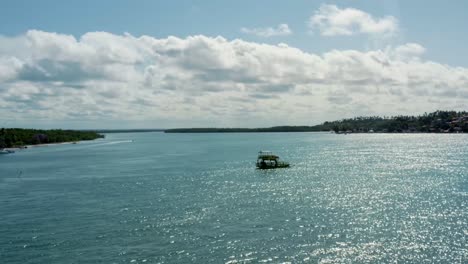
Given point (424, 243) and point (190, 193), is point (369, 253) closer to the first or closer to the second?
point (424, 243)

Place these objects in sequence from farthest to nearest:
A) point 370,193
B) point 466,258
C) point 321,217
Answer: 1. point 370,193
2. point 321,217
3. point 466,258

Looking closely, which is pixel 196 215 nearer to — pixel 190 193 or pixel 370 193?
pixel 190 193

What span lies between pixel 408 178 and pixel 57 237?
86.1 meters

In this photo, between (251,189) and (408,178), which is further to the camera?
(408,178)

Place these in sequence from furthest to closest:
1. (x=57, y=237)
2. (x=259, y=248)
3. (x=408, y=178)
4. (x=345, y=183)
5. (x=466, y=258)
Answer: (x=408, y=178) < (x=345, y=183) < (x=57, y=237) < (x=259, y=248) < (x=466, y=258)

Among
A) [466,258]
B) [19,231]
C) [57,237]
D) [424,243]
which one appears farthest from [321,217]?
[19,231]

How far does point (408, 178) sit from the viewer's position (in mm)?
109750

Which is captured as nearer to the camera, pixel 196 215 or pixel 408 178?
pixel 196 215

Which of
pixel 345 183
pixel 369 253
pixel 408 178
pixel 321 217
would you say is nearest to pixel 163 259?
pixel 369 253

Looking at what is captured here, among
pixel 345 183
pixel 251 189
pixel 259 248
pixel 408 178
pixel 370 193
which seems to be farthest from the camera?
pixel 408 178

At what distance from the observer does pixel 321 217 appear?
6656cm

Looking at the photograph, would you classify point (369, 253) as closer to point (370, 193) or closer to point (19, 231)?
point (370, 193)

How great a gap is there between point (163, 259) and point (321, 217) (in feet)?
93.6

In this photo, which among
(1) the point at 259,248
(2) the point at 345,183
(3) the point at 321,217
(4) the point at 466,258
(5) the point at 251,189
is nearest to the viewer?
(4) the point at 466,258
